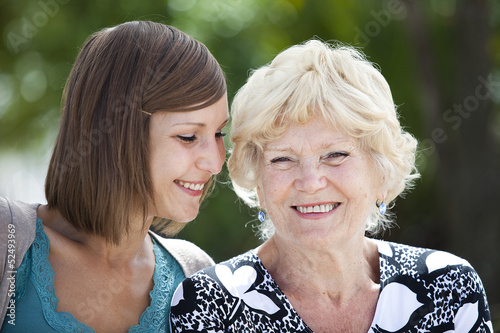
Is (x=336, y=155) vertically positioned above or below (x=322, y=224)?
above

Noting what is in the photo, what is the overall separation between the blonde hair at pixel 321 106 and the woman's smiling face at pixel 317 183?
0.05m

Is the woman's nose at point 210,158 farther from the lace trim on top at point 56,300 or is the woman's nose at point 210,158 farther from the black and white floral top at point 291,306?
the lace trim on top at point 56,300

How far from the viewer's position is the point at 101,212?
2.64m

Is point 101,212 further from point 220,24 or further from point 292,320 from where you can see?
point 220,24

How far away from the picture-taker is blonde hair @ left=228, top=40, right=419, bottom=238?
8.66 ft

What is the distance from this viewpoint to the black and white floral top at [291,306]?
265 cm

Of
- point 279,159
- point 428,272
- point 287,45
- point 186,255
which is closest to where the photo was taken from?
point 279,159

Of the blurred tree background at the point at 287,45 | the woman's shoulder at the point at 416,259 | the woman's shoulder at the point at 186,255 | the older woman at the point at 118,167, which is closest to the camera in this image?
the older woman at the point at 118,167

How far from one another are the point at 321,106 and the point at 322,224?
19.2 inches

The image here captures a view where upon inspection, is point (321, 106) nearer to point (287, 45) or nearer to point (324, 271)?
point (324, 271)

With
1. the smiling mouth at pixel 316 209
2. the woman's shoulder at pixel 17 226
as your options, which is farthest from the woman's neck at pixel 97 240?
the smiling mouth at pixel 316 209

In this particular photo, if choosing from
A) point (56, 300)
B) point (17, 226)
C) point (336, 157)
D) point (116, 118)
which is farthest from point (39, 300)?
point (336, 157)

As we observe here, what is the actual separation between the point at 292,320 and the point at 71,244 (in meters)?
0.98

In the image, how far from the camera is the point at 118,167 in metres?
2.62
